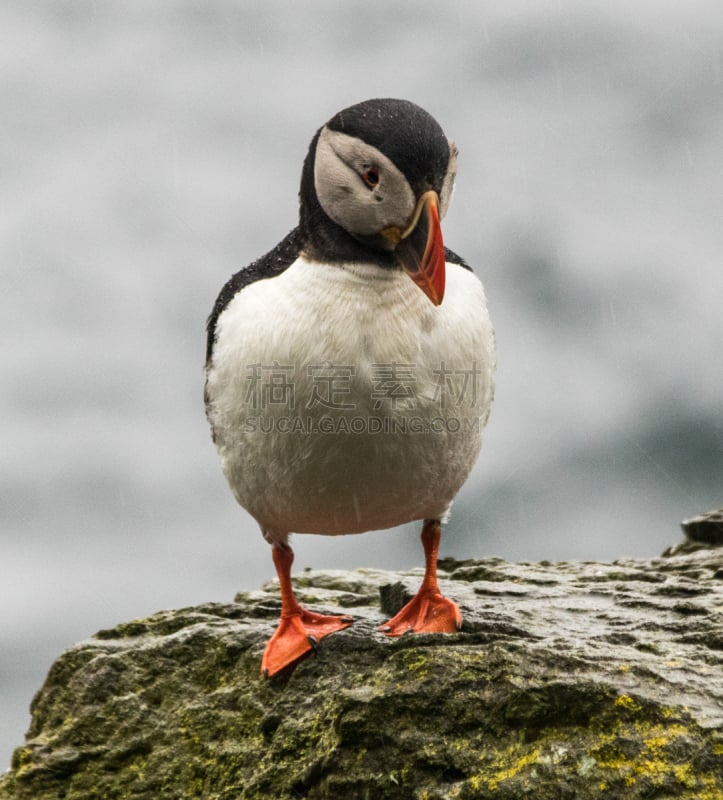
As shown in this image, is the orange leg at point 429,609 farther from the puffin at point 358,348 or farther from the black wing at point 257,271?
the black wing at point 257,271

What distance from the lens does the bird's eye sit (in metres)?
5.07

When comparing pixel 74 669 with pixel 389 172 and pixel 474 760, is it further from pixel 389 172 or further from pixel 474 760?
pixel 389 172

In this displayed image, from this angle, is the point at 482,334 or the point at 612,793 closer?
the point at 612,793

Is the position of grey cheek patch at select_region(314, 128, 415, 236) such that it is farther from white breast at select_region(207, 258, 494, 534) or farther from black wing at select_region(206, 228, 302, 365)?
Answer: black wing at select_region(206, 228, 302, 365)

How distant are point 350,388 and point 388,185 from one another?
1041 mm

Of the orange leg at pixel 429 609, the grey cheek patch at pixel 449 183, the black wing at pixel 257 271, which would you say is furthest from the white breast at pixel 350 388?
the orange leg at pixel 429 609

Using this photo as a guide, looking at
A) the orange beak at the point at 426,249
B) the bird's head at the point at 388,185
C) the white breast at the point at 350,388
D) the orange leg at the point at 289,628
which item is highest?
the bird's head at the point at 388,185

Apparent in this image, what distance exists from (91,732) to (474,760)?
2.44 m

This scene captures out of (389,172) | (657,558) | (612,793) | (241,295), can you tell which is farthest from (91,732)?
(657,558)

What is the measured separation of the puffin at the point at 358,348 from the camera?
513 centimetres

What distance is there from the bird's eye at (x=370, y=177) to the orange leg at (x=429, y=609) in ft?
7.64

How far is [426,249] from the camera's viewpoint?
5.12 meters

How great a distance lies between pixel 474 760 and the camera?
182 inches

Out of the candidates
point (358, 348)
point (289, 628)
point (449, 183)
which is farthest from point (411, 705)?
point (449, 183)
